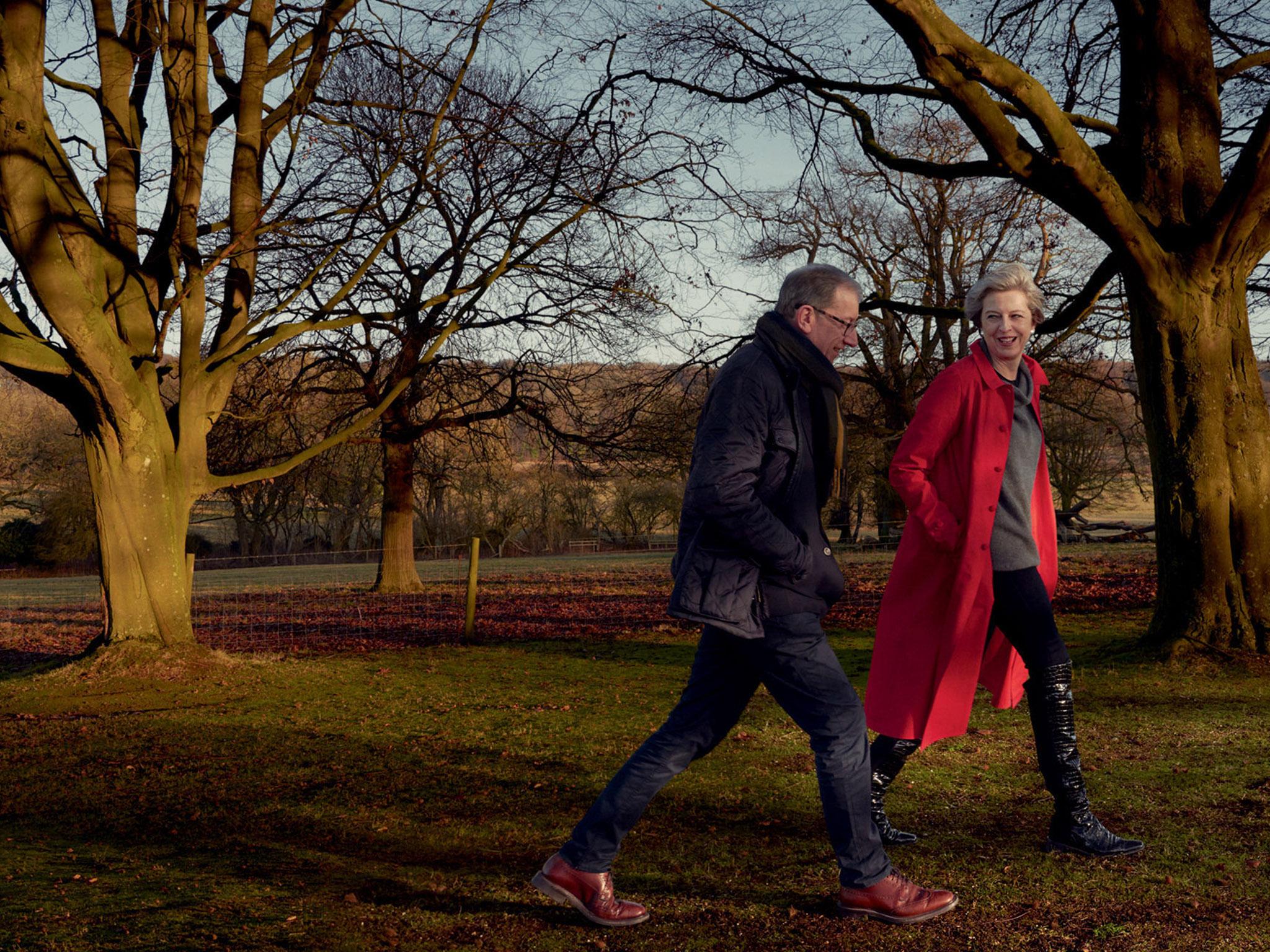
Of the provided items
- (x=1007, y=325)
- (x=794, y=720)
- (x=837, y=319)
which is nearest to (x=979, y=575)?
(x=1007, y=325)

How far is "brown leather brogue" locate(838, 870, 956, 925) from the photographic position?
3340mm

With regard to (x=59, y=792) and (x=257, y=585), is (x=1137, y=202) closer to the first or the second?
(x=59, y=792)

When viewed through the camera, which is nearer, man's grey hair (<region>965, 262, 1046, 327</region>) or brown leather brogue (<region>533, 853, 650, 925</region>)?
brown leather brogue (<region>533, 853, 650, 925</region>)

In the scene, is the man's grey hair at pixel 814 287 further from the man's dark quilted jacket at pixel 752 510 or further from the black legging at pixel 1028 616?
the black legging at pixel 1028 616

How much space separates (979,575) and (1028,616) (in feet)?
0.84

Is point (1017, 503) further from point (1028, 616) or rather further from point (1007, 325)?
point (1007, 325)

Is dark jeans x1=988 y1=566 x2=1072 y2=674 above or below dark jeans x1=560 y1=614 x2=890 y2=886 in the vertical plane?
above

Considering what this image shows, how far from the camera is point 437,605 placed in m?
17.8

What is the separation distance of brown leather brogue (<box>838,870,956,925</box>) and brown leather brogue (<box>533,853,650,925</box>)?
25.8 inches

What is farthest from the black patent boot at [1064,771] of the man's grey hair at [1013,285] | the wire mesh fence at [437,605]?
the wire mesh fence at [437,605]

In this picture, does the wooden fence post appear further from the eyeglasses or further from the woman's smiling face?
the eyeglasses

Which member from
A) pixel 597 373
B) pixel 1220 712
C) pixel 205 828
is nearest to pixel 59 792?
pixel 205 828

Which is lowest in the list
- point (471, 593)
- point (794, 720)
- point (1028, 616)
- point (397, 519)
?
point (471, 593)

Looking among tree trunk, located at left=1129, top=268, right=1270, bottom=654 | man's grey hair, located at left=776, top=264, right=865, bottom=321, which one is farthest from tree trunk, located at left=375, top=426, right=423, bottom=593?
man's grey hair, located at left=776, top=264, right=865, bottom=321
